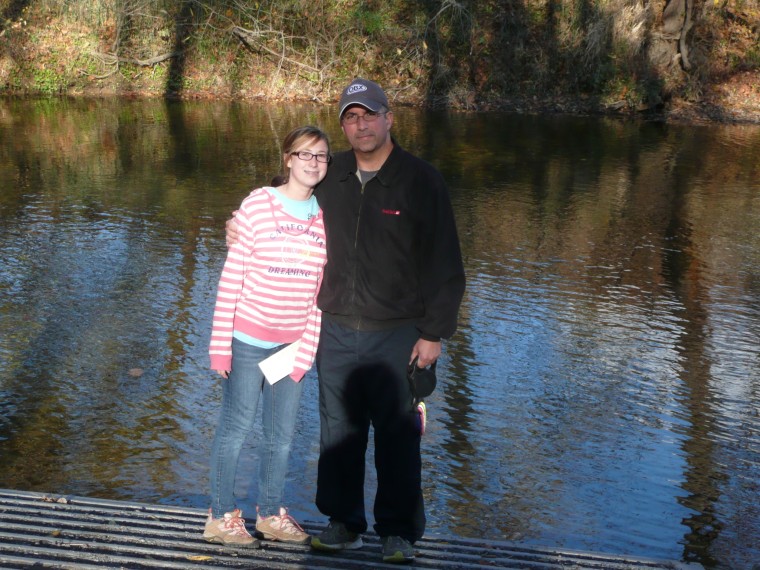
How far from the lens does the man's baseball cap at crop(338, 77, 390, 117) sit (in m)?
3.95

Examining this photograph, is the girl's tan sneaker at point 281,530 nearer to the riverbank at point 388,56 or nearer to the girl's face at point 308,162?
the girl's face at point 308,162

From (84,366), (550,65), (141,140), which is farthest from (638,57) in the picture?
(84,366)

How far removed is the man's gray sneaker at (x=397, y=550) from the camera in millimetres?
3990

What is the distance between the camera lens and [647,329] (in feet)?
27.4

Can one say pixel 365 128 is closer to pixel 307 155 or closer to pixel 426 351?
pixel 307 155

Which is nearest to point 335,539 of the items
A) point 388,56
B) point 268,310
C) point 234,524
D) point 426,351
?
point 234,524

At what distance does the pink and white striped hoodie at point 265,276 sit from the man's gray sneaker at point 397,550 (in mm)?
796

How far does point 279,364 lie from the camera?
4098 millimetres

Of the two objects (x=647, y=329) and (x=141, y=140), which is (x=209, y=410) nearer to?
(x=647, y=329)

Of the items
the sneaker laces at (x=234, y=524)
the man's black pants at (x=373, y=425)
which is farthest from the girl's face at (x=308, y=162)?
the sneaker laces at (x=234, y=524)

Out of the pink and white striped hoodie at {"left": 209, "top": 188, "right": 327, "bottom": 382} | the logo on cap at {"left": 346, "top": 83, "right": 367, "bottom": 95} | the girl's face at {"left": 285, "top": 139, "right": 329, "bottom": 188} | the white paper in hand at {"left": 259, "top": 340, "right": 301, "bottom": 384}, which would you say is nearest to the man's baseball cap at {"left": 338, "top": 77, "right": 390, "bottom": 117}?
the logo on cap at {"left": 346, "top": 83, "right": 367, "bottom": 95}

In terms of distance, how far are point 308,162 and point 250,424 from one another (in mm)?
1129

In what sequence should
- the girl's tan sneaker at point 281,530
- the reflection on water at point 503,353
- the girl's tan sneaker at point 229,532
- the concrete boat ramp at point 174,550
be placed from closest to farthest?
the concrete boat ramp at point 174,550 < the girl's tan sneaker at point 229,532 < the girl's tan sneaker at point 281,530 < the reflection on water at point 503,353

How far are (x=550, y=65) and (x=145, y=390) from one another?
983 inches
